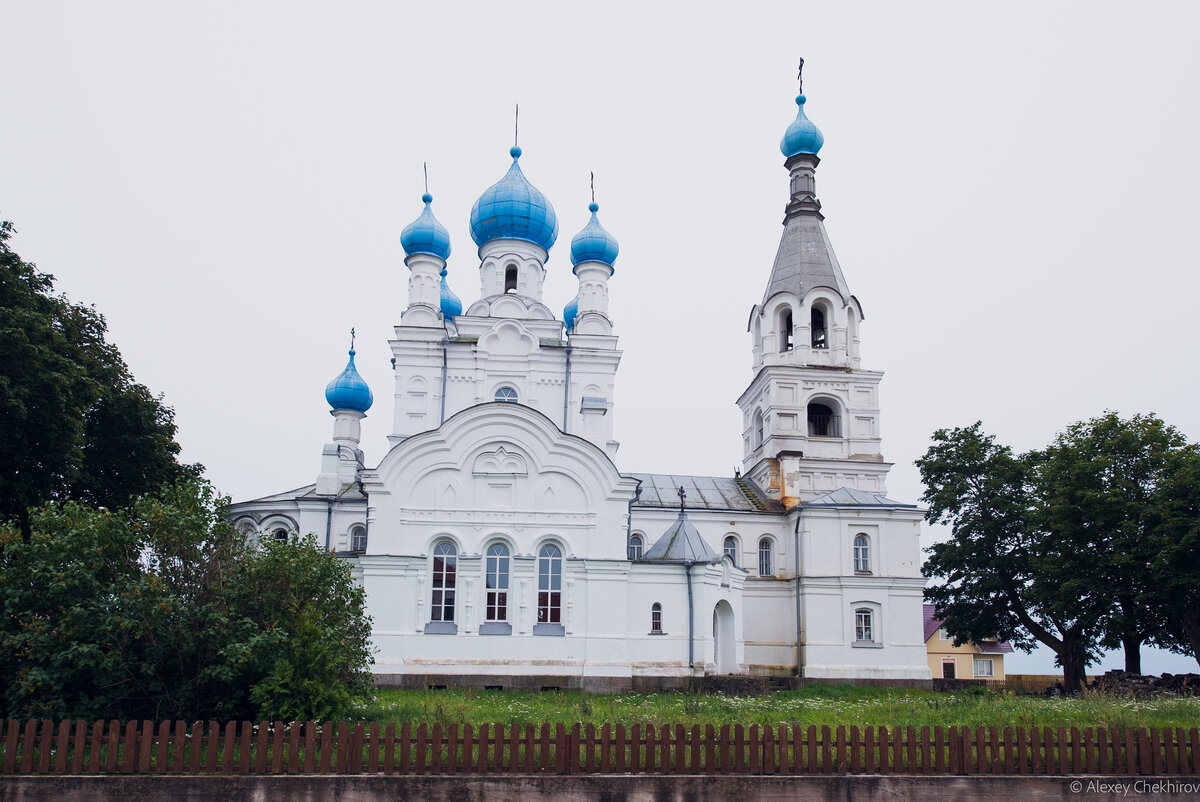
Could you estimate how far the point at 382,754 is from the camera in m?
10.3

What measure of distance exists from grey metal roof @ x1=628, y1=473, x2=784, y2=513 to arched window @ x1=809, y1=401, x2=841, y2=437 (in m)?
2.76

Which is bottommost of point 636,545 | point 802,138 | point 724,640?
point 724,640

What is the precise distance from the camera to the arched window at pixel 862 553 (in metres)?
27.5

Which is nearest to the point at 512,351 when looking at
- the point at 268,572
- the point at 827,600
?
the point at 827,600

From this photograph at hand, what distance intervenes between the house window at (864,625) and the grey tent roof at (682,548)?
515 cm

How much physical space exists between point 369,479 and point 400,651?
13.8 feet

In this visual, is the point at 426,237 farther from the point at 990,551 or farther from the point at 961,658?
the point at 961,658

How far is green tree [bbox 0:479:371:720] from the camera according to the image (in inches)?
474

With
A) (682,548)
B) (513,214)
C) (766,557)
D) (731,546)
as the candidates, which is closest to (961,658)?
(766,557)

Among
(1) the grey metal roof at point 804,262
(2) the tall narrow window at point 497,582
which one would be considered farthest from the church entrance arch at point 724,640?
(1) the grey metal roof at point 804,262

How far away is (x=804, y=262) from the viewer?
105 feet

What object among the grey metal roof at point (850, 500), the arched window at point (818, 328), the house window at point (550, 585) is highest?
the arched window at point (818, 328)

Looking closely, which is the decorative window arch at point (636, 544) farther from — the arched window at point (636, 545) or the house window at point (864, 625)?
the house window at point (864, 625)

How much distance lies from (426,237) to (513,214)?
2807 millimetres
